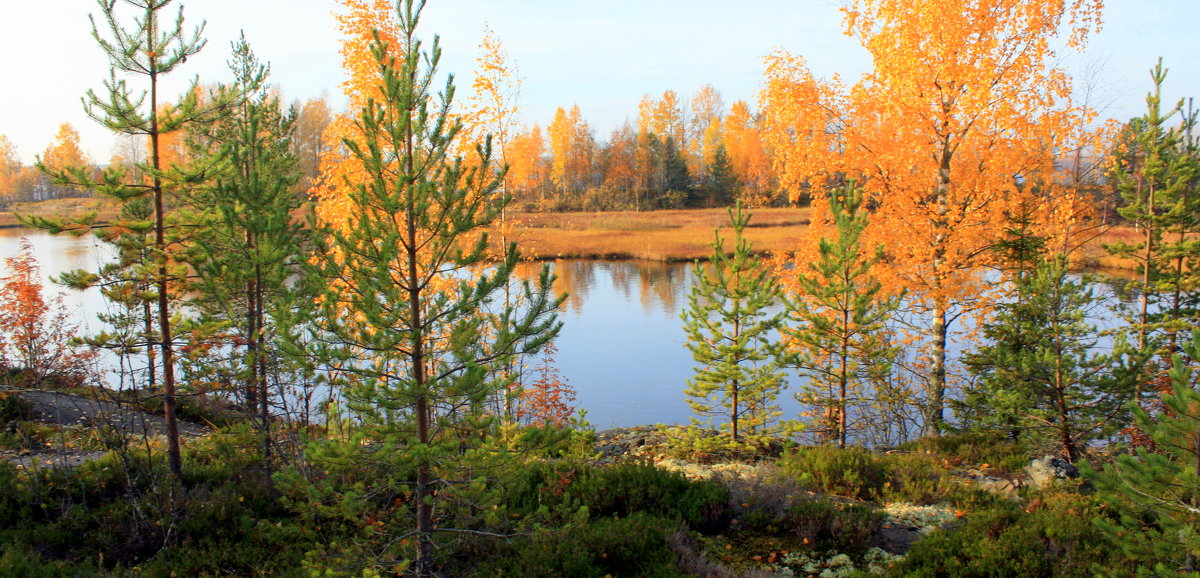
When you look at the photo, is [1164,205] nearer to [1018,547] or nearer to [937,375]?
[937,375]

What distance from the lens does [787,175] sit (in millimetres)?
12570

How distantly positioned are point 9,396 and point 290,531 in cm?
966

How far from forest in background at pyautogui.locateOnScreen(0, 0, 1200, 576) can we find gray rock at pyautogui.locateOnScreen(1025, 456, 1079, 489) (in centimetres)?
5

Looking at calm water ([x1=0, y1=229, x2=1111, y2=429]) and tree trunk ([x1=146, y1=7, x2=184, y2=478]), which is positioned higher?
tree trunk ([x1=146, y1=7, x2=184, y2=478])

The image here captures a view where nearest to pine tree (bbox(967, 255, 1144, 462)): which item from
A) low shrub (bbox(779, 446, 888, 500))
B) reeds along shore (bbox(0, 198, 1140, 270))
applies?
low shrub (bbox(779, 446, 888, 500))

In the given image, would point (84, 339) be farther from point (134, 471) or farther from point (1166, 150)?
point (1166, 150)

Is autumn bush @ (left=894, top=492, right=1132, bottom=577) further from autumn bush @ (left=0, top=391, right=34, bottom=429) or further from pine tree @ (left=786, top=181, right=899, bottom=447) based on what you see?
autumn bush @ (left=0, top=391, right=34, bottom=429)

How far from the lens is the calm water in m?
17.0

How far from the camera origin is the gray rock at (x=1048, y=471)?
809 cm

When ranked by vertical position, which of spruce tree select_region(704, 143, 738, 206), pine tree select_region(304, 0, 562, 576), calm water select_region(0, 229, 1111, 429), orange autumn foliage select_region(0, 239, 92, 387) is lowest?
calm water select_region(0, 229, 1111, 429)

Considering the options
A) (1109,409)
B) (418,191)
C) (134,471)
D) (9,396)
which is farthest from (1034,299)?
(9,396)

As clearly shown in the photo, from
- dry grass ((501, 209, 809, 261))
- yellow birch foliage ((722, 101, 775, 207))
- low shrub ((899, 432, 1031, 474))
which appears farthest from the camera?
yellow birch foliage ((722, 101, 775, 207))

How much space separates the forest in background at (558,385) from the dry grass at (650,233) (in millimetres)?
21170

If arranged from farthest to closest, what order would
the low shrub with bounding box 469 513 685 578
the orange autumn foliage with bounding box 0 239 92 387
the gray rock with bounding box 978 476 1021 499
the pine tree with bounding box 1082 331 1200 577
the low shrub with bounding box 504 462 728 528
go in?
the orange autumn foliage with bounding box 0 239 92 387, the gray rock with bounding box 978 476 1021 499, the low shrub with bounding box 504 462 728 528, the low shrub with bounding box 469 513 685 578, the pine tree with bounding box 1082 331 1200 577
